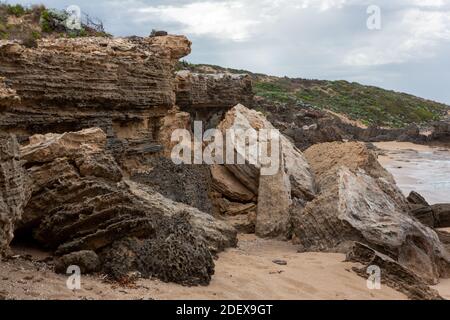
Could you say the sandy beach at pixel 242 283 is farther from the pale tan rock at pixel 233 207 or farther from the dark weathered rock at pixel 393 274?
the pale tan rock at pixel 233 207

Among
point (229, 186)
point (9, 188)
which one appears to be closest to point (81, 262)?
point (9, 188)

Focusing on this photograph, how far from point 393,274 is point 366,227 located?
1.42m

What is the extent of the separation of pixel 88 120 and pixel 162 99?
1.64 meters

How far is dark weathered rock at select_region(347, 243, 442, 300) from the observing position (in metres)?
7.07

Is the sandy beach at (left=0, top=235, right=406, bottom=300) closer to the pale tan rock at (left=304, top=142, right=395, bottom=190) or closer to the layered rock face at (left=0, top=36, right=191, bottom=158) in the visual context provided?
the layered rock face at (left=0, top=36, right=191, bottom=158)

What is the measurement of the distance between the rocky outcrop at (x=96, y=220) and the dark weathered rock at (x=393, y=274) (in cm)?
213

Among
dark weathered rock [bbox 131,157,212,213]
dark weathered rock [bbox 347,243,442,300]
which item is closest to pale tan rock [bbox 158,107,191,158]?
dark weathered rock [bbox 131,157,212,213]

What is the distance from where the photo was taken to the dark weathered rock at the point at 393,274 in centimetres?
707

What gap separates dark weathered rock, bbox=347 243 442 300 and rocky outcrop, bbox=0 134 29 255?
407cm

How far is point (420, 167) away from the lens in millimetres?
27203

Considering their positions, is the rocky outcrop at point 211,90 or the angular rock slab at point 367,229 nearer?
the angular rock slab at point 367,229

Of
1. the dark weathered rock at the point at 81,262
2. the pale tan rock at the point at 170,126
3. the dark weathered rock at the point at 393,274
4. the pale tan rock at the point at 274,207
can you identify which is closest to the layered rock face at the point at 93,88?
the pale tan rock at the point at 170,126

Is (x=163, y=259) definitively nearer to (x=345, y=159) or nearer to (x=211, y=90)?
(x=345, y=159)

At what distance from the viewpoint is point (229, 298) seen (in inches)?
239
